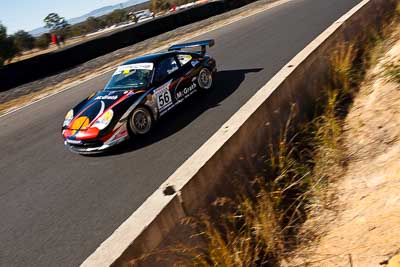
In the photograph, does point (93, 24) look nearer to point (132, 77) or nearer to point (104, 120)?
point (132, 77)

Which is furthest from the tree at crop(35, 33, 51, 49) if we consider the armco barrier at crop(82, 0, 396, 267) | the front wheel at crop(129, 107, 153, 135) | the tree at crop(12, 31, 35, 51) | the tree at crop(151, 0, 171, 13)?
the armco barrier at crop(82, 0, 396, 267)

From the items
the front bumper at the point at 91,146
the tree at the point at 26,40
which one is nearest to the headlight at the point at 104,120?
the front bumper at the point at 91,146

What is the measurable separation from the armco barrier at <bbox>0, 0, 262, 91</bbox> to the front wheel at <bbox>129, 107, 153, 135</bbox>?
469 inches

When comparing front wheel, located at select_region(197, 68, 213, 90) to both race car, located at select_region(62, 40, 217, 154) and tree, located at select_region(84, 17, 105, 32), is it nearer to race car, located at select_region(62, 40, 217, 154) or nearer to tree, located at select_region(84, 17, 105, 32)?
race car, located at select_region(62, 40, 217, 154)

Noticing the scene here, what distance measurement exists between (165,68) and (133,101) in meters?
1.26

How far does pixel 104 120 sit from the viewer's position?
20.8 feet

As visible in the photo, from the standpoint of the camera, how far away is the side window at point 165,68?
7.32 m

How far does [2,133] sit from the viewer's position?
952 cm

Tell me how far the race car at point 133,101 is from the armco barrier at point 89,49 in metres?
11.1

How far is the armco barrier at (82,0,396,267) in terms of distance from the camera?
2.63 metres

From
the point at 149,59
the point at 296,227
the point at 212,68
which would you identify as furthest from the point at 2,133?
the point at 296,227

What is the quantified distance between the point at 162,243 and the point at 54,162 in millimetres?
4481

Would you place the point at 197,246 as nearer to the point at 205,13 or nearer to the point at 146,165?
the point at 146,165

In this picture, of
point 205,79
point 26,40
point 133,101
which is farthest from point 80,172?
point 26,40
